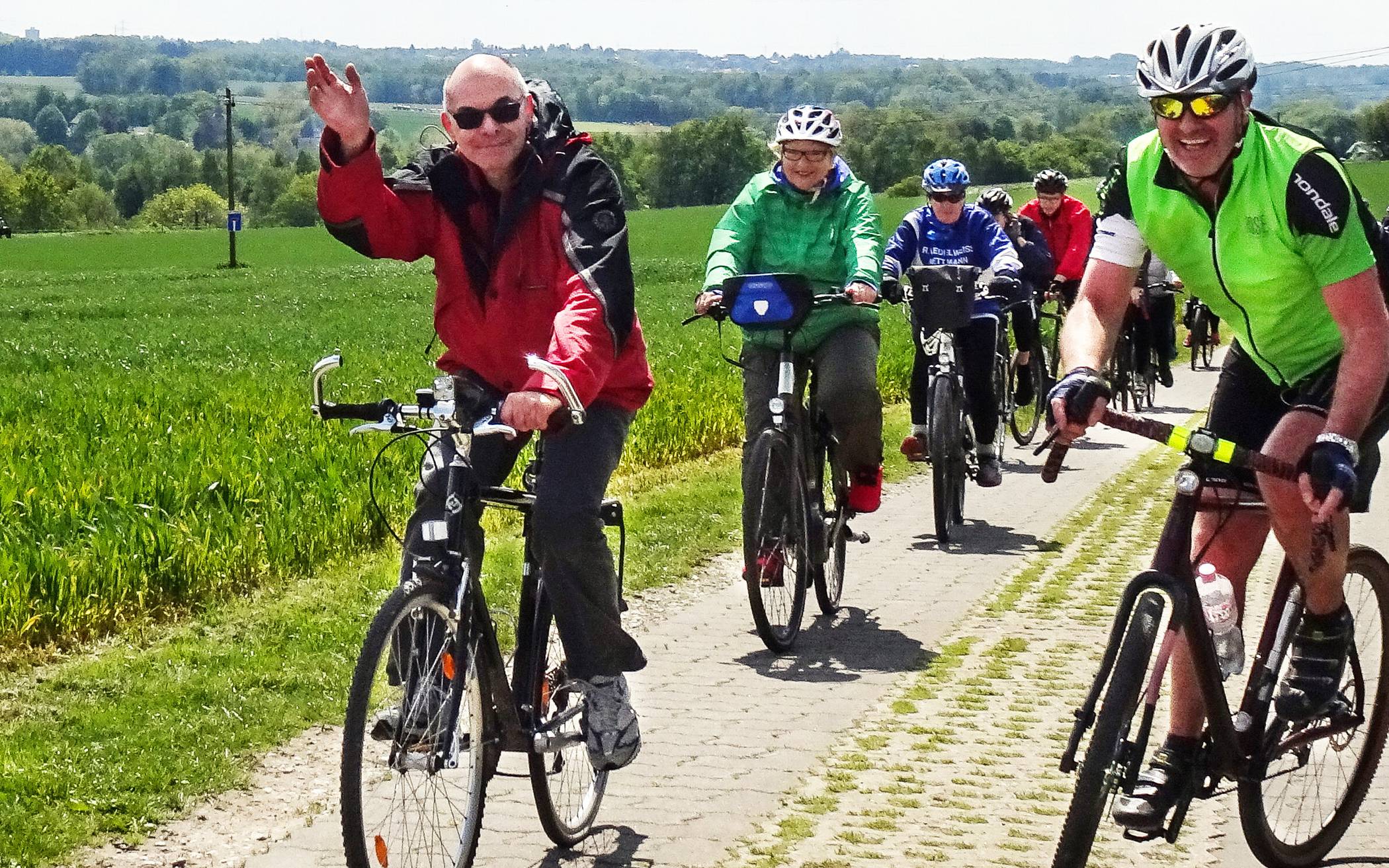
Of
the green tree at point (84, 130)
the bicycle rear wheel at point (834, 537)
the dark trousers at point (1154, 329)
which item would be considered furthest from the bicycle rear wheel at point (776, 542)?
the green tree at point (84, 130)

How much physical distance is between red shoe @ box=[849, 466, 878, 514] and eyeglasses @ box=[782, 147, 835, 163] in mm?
1433

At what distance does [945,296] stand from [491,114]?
21.1 ft

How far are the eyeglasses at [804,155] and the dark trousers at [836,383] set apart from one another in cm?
74

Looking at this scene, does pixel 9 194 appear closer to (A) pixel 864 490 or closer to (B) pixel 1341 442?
(A) pixel 864 490

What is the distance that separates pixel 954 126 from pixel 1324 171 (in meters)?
95.2

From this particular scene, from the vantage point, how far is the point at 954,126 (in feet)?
319

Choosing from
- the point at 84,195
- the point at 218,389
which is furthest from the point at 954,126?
the point at 218,389

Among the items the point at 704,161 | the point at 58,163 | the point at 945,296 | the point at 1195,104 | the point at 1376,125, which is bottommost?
the point at 58,163

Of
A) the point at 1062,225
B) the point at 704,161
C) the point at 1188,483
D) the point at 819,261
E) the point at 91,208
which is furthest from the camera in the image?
the point at 91,208

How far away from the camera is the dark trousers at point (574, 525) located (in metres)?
4.52

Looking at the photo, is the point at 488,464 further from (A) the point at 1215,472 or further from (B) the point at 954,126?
(B) the point at 954,126

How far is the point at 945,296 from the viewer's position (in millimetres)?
10742

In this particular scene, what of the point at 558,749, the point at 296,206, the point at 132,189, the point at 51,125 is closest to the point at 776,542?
the point at 558,749

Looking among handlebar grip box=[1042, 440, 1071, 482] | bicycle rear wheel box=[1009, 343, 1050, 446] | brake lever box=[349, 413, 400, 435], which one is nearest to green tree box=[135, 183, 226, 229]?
bicycle rear wheel box=[1009, 343, 1050, 446]
